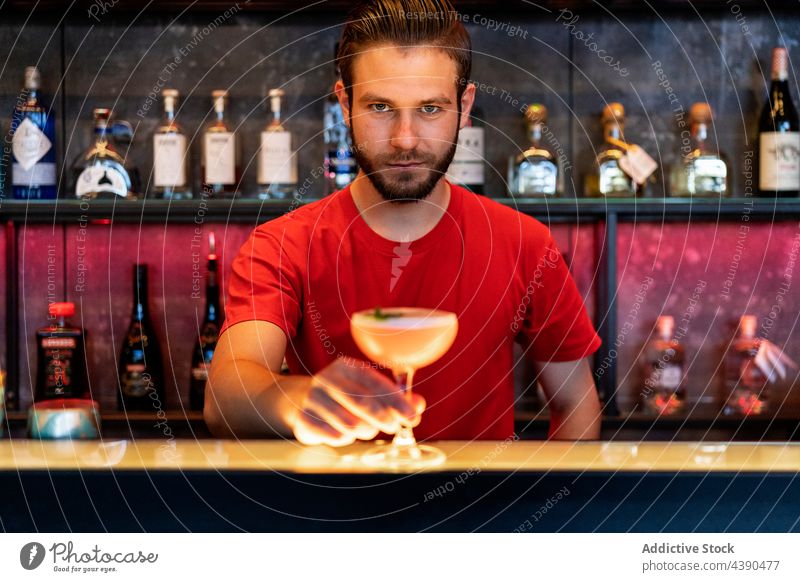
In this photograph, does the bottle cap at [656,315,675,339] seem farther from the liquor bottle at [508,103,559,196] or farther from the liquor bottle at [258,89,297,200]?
the liquor bottle at [258,89,297,200]

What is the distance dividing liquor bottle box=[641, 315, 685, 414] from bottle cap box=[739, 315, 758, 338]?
125 mm

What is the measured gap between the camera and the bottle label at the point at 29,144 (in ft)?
5.29

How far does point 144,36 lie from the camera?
1.74 meters

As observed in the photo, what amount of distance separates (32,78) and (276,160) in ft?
1.51

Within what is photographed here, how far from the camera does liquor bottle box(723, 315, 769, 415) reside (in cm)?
169

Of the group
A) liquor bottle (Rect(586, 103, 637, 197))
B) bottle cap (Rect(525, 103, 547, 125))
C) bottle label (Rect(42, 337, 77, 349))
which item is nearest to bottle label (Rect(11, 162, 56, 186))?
bottle label (Rect(42, 337, 77, 349))

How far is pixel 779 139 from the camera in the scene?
1603 mm

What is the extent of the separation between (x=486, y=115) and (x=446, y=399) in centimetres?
80

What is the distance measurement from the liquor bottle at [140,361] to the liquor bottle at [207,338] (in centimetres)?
7

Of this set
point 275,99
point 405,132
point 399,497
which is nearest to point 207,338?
point 275,99

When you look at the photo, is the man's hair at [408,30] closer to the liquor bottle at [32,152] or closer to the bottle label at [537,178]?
the bottle label at [537,178]

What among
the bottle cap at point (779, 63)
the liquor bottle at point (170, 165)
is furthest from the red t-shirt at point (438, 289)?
the bottle cap at point (779, 63)
